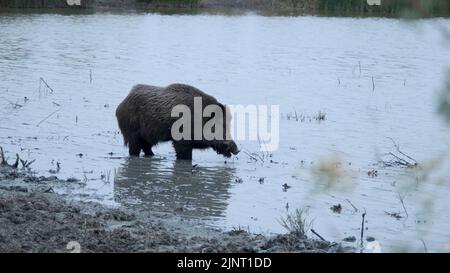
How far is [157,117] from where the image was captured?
1201 cm

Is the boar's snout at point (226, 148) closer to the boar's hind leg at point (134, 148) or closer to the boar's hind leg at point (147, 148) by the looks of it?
the boar's hind leg at point (147, 148)

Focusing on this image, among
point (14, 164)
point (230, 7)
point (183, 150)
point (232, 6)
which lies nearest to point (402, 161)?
point (183, 150)

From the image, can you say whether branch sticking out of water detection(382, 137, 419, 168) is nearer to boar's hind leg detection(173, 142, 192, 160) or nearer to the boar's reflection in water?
the boar's reflection in water

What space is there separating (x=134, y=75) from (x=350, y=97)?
235 inches

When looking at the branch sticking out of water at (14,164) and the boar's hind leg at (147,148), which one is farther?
the boar's hind leg at (147,148)

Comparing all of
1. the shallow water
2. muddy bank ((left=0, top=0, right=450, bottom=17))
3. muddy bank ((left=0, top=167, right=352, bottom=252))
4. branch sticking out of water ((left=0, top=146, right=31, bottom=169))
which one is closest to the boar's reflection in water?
the shallow water

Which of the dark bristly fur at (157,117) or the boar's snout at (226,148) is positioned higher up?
the dark bristly fur at (157,117)

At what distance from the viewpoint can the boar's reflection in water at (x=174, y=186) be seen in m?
9.77

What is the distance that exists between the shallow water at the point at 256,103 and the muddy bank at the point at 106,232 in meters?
0.70

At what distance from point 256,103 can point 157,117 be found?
690 cm

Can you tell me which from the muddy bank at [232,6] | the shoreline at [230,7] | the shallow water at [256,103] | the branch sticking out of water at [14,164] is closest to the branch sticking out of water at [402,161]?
the shallow water at [256,103]

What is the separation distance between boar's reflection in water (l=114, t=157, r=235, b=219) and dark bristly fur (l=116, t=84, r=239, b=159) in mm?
258

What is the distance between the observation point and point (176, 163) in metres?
12.3

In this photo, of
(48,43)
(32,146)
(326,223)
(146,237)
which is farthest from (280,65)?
(146,237)
